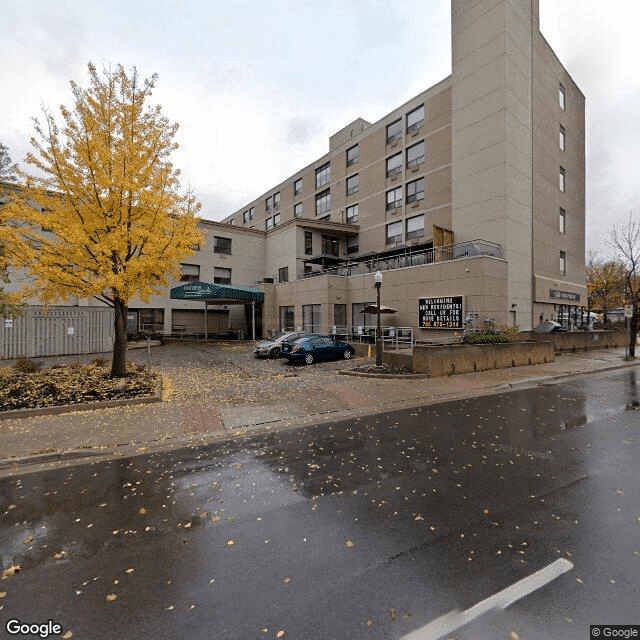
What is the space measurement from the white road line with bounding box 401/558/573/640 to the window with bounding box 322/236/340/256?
33148 millimetres

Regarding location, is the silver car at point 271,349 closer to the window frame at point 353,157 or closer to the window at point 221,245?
the window at point 221,245

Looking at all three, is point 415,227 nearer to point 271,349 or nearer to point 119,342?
point 271,349

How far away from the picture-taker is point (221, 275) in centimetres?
3556

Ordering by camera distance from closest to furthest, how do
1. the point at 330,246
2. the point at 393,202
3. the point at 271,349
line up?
the point at 271,349, the point at 393,202, the point at 330,246

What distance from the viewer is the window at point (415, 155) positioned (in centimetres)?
2939

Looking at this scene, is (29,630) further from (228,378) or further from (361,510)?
(228,378)

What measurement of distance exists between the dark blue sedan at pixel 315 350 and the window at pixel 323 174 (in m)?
26.7

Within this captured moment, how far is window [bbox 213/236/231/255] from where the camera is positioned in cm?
3531

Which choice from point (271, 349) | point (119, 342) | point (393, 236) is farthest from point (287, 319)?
point (119, 342)

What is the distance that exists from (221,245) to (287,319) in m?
11.4

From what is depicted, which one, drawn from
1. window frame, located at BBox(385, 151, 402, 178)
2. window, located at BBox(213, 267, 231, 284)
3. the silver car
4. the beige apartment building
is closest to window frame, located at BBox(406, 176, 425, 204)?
the beige apartment building

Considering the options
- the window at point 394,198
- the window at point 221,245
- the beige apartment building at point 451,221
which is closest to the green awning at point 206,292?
the beige apartment building at point 451,221

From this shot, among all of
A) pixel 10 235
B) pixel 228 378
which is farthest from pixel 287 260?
pixel 10 235

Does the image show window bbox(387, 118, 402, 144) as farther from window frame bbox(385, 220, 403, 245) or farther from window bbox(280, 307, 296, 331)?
window bbox(280, 307, 296, 331)
